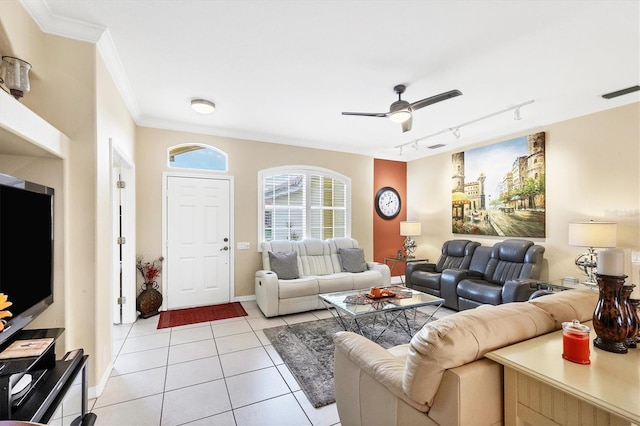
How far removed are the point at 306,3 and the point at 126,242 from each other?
3554 millimetres

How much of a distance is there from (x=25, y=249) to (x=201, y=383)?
1.58m

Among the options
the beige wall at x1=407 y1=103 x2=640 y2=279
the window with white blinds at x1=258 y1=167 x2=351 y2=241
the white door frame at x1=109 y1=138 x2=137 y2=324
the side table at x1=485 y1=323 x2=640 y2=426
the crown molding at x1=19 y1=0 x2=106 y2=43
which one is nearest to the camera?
the side table at x1=485 y1=323 x2=640 y2=426

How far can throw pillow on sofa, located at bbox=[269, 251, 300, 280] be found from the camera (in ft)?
14.2

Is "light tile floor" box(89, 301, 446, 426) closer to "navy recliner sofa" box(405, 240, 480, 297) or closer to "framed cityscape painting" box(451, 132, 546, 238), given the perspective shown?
"navy recliner sofa" box(405, 240, 480, 297)

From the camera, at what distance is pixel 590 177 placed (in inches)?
142

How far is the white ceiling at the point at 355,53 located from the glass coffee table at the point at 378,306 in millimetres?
2321

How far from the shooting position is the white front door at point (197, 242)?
4336 mm

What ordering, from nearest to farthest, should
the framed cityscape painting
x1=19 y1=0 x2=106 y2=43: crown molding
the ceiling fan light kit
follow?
1. x1=19 y1=0 x2=106 y2=43: crown molding
2. the ceiling fan light kit
3. the framed cityscape painting

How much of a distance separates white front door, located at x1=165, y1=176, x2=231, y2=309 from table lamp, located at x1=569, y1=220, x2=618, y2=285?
4.61 metres

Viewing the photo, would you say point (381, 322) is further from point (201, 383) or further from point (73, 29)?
point (73, 29)

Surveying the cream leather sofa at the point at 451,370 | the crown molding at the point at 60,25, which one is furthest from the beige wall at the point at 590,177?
the crown molding at the point at 60,25

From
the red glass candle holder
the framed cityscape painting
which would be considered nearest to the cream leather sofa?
the red glass candle holder

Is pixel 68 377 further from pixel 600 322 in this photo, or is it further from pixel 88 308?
pixel 600 322

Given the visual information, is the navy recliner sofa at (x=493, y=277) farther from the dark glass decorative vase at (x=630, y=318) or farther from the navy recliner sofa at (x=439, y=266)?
the dark glass decorative vase at (x=630, y=318)
